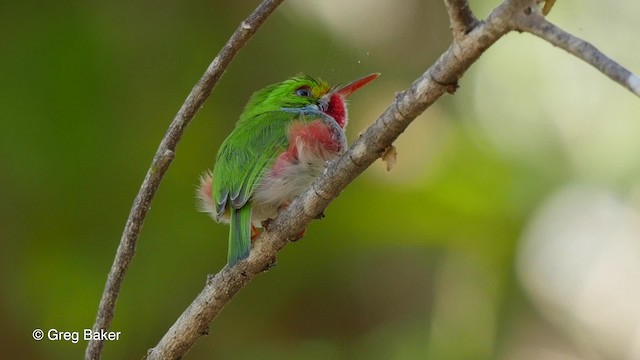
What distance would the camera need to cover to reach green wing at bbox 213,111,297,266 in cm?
350

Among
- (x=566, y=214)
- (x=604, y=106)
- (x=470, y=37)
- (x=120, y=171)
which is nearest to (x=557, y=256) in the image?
(x=566, y=214)

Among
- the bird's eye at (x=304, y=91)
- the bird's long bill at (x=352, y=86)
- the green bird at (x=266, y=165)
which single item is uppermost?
the bird's eye at (x=304, y=91)

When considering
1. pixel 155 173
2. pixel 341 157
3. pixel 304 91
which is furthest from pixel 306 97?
pixel 341 157

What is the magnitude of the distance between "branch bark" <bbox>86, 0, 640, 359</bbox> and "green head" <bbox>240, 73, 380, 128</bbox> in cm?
122

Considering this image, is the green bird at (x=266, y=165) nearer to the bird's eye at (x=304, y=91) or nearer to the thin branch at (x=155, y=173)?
the bird's eye at (x=304, y=91)

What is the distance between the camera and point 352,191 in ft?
16.9

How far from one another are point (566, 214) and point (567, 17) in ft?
3.92

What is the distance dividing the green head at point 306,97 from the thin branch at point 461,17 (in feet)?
6.19

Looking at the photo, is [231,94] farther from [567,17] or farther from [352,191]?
[567,17]

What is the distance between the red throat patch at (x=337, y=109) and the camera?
4.24 m
